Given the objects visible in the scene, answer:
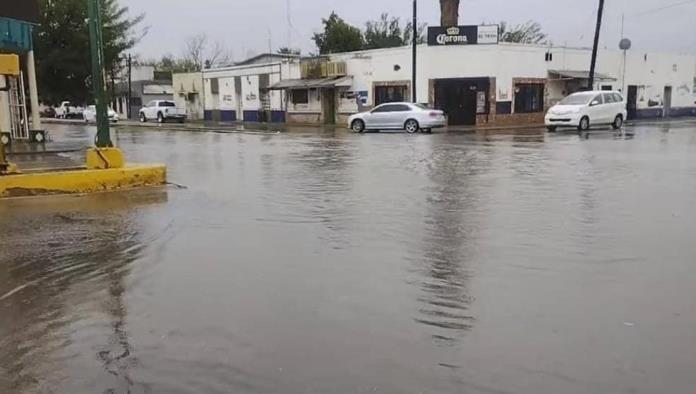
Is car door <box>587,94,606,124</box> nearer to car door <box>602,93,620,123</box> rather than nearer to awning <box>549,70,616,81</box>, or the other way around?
car door <box>602,93,620,123</box>

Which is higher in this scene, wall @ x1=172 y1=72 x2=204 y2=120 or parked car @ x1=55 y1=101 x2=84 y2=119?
wall @ x1=172 y1=72 x2=204 y2=120

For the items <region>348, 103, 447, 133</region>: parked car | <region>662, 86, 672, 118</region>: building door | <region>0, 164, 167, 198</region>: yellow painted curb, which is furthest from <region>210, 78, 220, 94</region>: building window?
<region>0, 164, 167, 198</region>: yellow painted curb

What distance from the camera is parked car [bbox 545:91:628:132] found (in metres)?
30.1

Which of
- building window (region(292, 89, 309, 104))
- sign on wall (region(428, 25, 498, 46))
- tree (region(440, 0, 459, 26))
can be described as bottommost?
building window (region(292, 89, 309, 104))

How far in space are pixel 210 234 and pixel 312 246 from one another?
1407 millimetres

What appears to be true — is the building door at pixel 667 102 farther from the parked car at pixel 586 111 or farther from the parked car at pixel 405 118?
the parked car at pixel 405 118

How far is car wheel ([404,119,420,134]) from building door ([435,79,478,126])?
25.3 ft

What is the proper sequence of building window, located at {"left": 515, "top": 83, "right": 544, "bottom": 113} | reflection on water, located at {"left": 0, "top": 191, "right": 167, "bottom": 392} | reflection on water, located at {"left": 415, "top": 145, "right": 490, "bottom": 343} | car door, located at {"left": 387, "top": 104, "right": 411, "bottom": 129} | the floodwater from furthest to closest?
building window, located at {"left": 515, "top": 83, "right": 544, "bottom": 113} < car door, located at {"left": 387, "top": 104, "right": 411, "bottom": 129} < reflection on water, located at {"left": 415, "top": 145, "right": 490, "bottom": 343} < reflection on water, located at {"left": 0, "top": 191, "right": 167, "bottom": 392} < the floodwater

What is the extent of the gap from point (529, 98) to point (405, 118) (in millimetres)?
11663

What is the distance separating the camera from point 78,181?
11289mm

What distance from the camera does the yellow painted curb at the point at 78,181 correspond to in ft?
35.7

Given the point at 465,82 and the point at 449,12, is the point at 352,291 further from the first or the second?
the point at 449,12

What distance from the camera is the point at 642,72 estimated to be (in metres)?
45.9

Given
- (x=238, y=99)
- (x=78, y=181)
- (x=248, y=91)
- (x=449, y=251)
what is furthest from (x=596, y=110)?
(x=238, y=99)
